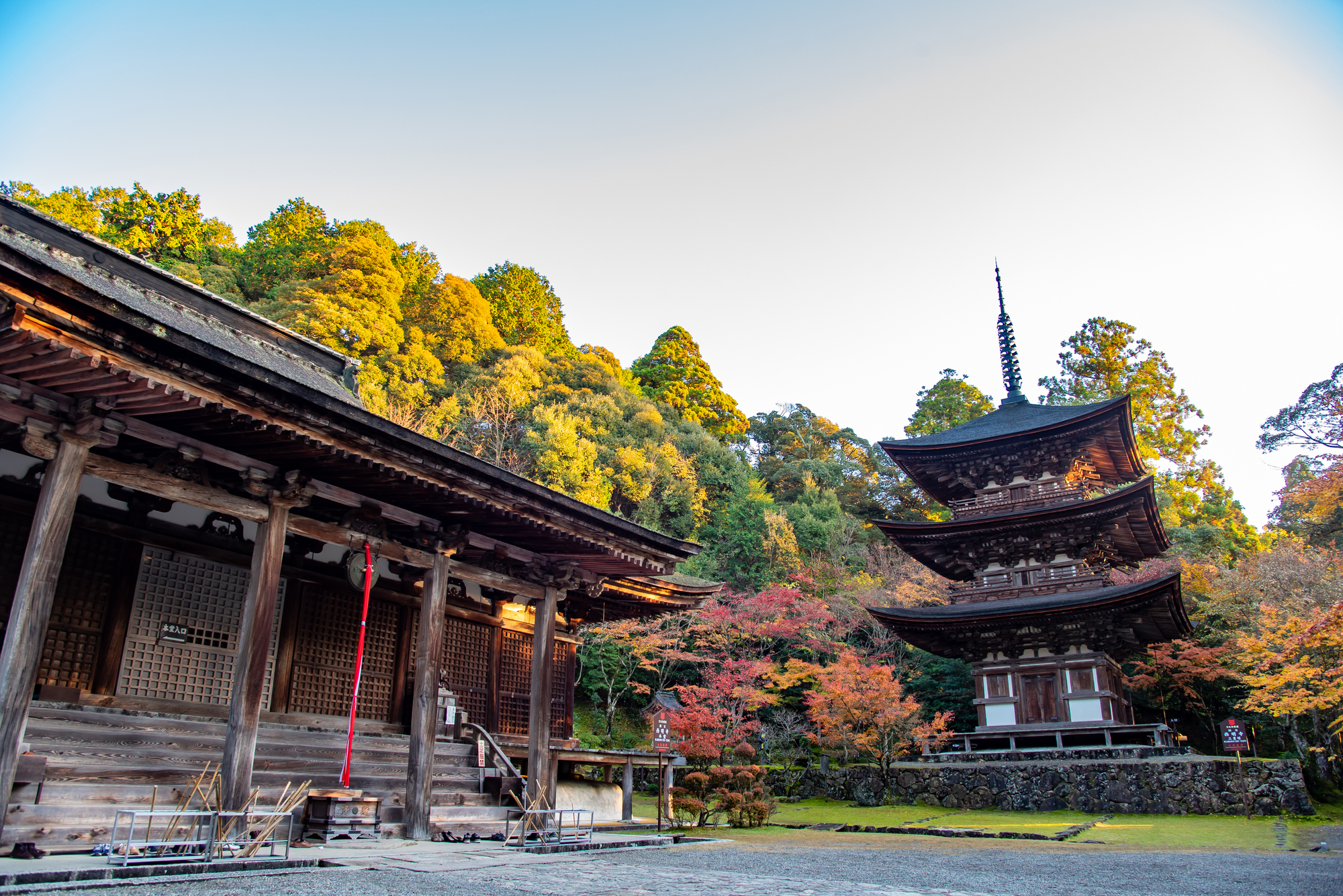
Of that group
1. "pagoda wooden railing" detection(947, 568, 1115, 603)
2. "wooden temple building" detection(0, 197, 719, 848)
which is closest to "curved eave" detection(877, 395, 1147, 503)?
"pagoda wooden railing" detection(947, 568, 1115, 603)

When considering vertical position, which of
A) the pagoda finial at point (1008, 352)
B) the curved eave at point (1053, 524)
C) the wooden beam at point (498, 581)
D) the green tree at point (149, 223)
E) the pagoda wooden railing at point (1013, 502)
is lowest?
the wooden beam at point (498, 581)

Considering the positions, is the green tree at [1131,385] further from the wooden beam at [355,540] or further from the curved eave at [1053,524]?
the wooden beam at [355,540]

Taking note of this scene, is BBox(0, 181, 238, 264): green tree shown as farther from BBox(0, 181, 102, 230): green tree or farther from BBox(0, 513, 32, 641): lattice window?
BBox(0, 513, 32, 641): lattice window

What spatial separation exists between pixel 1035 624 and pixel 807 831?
35.4ft

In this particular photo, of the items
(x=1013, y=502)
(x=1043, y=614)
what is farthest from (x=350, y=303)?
(x=1043, y=614)

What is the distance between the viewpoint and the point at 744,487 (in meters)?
39.5

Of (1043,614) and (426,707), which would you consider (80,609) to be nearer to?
(426,707)

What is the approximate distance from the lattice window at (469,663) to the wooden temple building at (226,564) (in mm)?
45

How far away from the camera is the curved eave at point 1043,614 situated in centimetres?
1938

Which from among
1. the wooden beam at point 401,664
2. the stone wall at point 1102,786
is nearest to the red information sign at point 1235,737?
the stone wall at point 1102,786

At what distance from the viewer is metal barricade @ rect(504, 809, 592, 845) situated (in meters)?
8.54

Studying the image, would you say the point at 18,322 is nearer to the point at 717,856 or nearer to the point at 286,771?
the point at 286,771

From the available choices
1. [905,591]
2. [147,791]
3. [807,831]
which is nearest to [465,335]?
[905,591]

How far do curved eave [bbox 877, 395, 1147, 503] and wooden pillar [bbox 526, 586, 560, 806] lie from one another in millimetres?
14360
